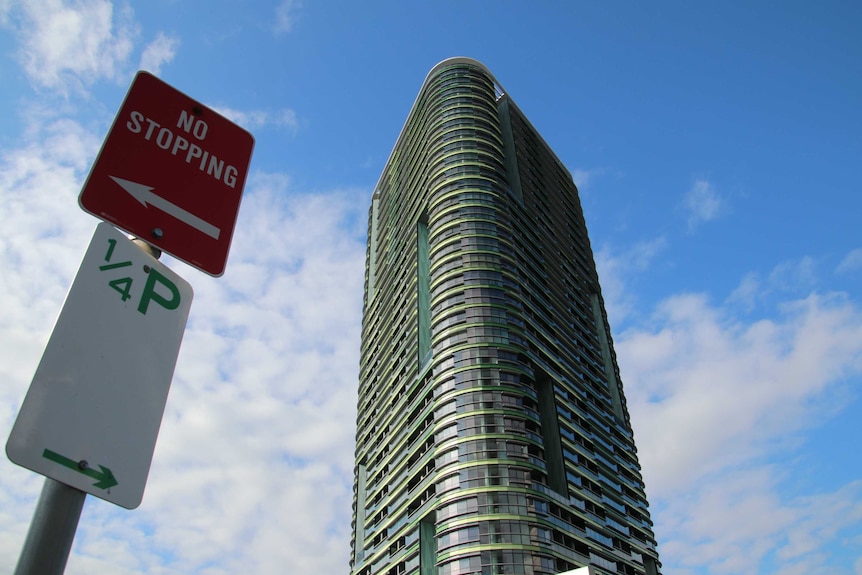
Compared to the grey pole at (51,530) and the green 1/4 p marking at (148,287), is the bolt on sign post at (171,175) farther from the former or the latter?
the grey pole at (51,530)

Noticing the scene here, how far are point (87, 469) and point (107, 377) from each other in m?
0.35

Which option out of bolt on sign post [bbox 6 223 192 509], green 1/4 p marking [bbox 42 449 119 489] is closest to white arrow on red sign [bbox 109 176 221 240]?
bolt on sign post [bbox 6 223 192 509]

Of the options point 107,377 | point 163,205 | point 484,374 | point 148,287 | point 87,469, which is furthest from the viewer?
point 484,374

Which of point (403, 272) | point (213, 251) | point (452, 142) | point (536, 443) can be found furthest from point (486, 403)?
point (213, 251)

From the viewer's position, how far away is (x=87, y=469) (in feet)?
6.66

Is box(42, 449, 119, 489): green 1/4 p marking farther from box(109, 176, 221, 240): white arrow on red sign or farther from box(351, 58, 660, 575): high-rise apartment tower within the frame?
box(351, 58, 660, 575): high-rise apartment tower

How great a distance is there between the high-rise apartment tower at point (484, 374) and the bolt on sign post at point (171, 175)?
49.3 m

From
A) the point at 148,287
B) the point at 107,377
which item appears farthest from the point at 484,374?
the point at 107,377

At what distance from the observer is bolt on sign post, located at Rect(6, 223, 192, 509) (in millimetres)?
1966

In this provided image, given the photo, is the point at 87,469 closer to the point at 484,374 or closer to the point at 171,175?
the point at 171,175

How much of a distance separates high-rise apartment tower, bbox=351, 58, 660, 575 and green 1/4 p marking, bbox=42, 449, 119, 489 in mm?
49837

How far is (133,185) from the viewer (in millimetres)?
2826

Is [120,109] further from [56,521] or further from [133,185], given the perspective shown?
[56,521]

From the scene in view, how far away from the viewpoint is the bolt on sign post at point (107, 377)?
6.45 ft
